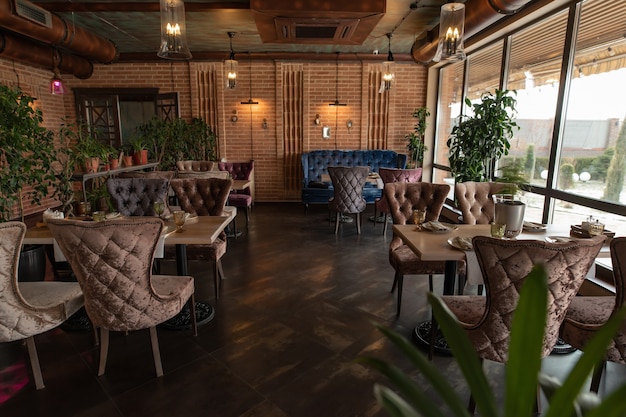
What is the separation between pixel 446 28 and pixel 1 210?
3810 mm

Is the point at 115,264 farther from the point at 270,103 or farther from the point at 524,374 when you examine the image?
the point at 270,103

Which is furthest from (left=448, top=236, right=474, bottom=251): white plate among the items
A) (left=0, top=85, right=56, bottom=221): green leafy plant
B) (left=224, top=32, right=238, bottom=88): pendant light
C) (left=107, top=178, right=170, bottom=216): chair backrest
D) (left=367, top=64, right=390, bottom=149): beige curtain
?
(left=367, top=64, right=390, bottom=149): beige curtain

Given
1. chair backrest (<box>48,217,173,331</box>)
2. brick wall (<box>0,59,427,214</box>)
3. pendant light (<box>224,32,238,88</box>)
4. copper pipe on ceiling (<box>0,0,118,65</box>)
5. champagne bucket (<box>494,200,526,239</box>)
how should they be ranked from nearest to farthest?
1. chair backrest (<box>48,217,173,331</box>)
2. champagne bucket (<box>494,200,526,239</box>)
3. copper pipe on ceiling (<box>0,0,118,65</box>)
4. pendant light (<box>224,32,238,88</box>)
5. brick wall (<box>0,59,427,214</box>)

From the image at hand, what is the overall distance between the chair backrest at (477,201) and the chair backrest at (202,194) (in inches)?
87.6

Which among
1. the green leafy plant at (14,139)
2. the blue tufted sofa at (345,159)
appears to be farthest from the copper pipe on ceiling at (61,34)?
the blue tufted sofa at (345,159)

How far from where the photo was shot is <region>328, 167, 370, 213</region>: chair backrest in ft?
18.0

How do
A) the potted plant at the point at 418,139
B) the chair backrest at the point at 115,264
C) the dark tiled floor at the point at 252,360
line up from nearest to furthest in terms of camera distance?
the chair backrest at the point at 115,264, the dark tiled floor at the point at 252,360, the potted plant at the point at 418,139

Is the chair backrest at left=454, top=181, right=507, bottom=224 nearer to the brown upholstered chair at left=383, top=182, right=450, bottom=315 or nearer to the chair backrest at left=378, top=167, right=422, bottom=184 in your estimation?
the brown upholstered chair at left=383, top=182, right=450, bottom=315

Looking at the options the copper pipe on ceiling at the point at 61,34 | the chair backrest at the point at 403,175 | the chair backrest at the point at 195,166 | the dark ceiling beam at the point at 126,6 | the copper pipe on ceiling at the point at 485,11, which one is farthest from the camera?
the chair backrest at the point at 195,166

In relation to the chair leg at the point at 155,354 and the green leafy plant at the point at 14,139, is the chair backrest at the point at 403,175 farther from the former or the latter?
the green leafy plant at the point at 14,139

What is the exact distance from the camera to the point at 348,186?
554 cm

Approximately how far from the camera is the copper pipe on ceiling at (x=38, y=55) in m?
5.41

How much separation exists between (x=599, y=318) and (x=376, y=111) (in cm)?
646

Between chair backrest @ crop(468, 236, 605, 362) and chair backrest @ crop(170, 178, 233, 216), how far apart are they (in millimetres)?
2723
